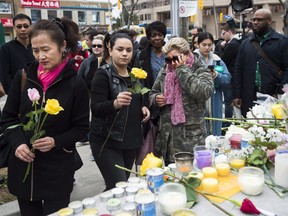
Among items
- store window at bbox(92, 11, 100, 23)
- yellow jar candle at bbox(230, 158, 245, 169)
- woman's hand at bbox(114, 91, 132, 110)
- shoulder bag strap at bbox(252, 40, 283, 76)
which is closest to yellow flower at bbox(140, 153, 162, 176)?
yellow jar candle at bbox(230, 158, 245, 169)

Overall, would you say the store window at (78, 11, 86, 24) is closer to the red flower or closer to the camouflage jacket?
the camouflage jacket

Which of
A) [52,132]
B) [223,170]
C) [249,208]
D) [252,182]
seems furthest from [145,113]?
[249,208]

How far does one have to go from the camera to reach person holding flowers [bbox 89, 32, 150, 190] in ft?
8.27

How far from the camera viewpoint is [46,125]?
1945 millimetres

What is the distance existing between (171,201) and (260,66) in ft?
10.9

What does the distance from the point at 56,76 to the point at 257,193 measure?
1337mm

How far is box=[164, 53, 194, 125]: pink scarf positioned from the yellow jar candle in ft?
2.67

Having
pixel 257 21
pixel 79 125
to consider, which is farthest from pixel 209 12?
pixel 79 125

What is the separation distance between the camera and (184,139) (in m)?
2.70

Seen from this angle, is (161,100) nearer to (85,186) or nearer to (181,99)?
(181,99)

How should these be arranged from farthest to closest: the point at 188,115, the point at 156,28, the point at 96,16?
the point at 96,16, the point at 156,28, the point at 188,115

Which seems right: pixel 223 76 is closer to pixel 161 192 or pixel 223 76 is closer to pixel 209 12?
pixel 161 192

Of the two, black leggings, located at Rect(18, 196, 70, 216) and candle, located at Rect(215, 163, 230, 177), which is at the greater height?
candle, located at Rect(215, 163, 230, 177)

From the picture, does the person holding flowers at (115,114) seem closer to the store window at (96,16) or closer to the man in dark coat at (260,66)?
the man in dark coat at (260,66)
